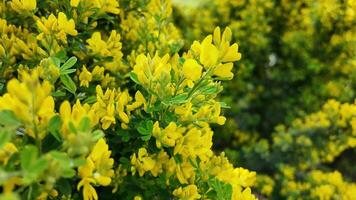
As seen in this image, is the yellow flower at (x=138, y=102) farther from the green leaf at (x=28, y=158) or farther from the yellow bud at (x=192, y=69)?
the green leaf at (x=28, y=158)

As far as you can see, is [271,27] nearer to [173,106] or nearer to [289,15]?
[289,15]

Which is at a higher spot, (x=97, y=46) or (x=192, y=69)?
(x=97, y=46)

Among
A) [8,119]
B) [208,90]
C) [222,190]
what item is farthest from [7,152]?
[222,190]

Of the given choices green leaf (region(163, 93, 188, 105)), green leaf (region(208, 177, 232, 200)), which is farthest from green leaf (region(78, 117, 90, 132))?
green leaf (region(208, 177, 232, 200))

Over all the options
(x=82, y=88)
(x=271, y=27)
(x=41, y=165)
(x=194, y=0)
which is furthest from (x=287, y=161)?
(x=41, y=165)

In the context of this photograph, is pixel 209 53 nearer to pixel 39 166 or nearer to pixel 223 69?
pixel 223 69

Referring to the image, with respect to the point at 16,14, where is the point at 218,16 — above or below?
above

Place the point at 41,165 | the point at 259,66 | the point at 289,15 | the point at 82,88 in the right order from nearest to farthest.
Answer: the point at 41,165, the point at 82,88, the point at 289,15, the point at 259,66
